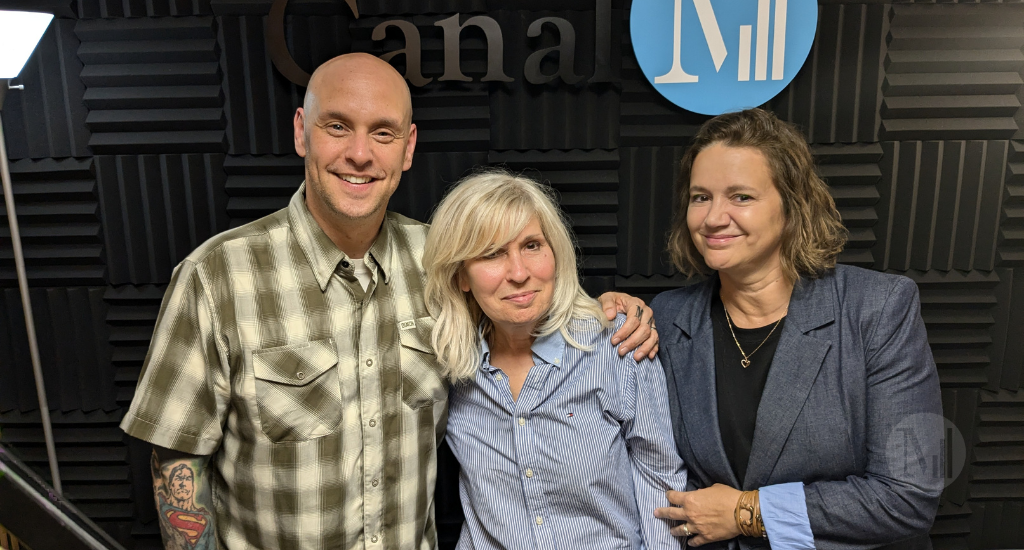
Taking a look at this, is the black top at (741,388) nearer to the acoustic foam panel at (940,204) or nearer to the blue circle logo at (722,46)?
the blue circle logo at (722,46)

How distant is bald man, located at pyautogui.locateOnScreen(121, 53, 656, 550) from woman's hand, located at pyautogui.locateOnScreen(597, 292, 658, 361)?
1 centimetres

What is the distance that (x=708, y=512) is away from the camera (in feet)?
5.38

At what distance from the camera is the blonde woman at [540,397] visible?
5.45 ft

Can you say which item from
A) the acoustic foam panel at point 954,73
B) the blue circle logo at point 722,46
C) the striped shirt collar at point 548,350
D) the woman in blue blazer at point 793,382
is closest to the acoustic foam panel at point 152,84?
the striped shirt collar at point 548,350

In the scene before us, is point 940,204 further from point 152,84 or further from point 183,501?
point 152,84

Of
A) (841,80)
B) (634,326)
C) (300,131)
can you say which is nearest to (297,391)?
(300,131)

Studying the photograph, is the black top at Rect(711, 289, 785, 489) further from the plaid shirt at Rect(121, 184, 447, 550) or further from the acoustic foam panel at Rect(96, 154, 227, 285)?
the acoustic foam panel at Rect(96, 154, 227, 285)

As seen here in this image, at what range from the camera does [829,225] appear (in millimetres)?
1718

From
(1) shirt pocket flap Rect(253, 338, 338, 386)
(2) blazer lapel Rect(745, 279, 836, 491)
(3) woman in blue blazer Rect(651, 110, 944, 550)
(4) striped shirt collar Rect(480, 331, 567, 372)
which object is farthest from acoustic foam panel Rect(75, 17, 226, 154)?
(2) blazer lapel Rect(745, 279, 836, 491)

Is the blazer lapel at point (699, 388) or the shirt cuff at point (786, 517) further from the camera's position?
the blazer lapel at point (699, 388)

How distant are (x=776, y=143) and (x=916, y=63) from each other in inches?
59.5

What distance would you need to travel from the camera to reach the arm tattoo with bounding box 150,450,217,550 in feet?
5.41

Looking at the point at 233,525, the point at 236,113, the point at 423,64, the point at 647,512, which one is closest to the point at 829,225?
the point at 647,512

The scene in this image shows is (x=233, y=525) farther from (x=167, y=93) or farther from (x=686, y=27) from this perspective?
(x=686, y=27)
